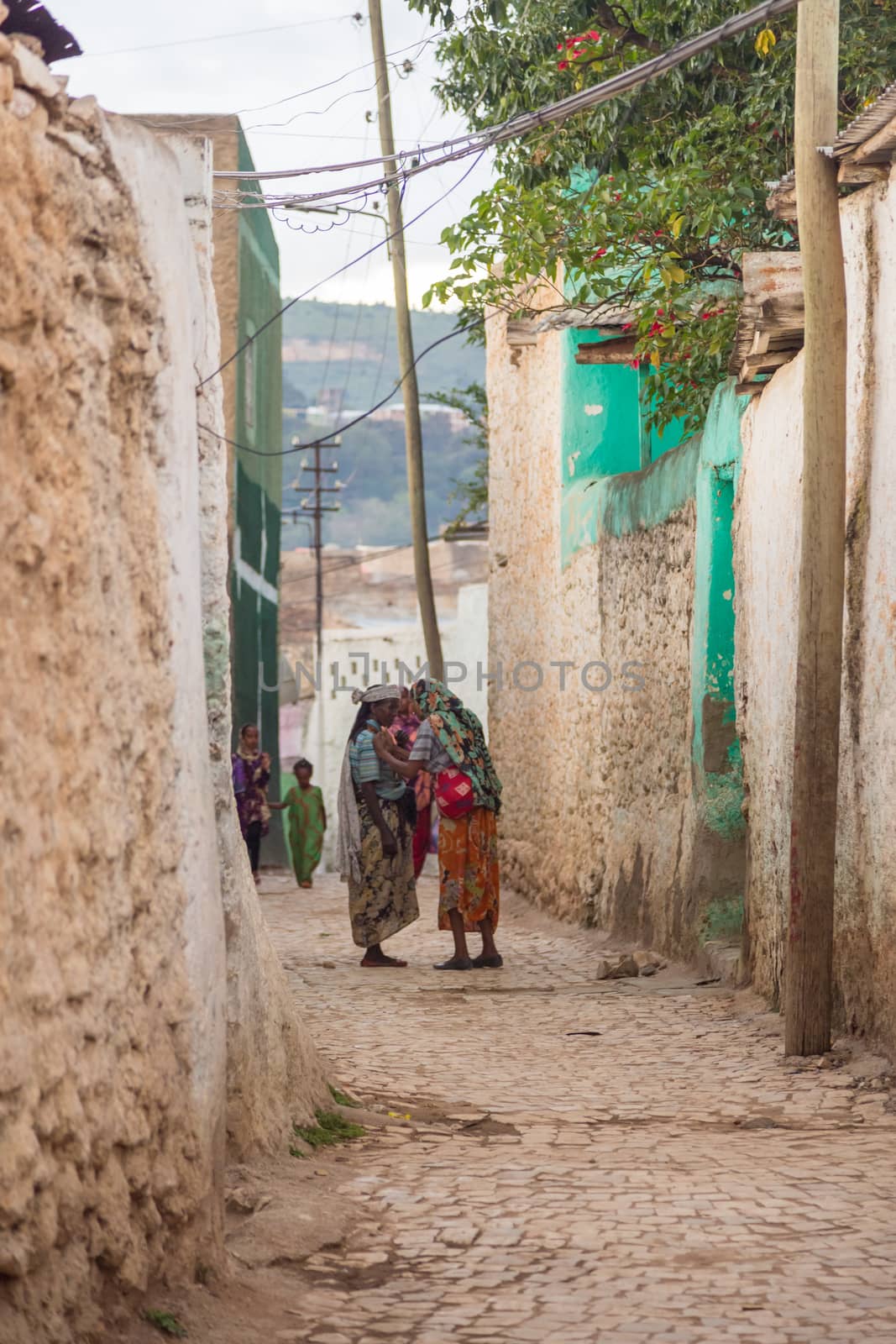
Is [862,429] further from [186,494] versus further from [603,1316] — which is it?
[603,1316]

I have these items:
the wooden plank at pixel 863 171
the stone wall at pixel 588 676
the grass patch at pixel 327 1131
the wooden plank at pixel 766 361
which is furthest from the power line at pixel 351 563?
the grass patch at pixel 327 1131

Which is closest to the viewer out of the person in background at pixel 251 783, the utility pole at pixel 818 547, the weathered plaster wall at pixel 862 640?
the weathered plaster wall at pixel 862 640

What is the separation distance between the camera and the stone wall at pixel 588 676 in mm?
9445

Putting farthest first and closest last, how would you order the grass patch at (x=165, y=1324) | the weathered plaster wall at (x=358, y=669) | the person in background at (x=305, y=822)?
1. the weathered plaster wall at (x=358, y=669)
2. the person in background at (x=305, y=822)
3. the grass patch at (x=165, y=1324)

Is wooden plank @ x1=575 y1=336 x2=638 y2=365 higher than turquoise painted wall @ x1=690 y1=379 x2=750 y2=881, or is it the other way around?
wooden plank @ x1=575 y1=336 x2=638 y2=365

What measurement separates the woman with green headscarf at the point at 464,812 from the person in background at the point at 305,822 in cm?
664

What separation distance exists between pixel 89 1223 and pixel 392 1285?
92cm

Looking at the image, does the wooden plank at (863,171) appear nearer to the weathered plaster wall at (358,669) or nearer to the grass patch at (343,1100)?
the grass patch at (343,1100)

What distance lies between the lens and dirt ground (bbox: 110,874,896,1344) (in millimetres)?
3459

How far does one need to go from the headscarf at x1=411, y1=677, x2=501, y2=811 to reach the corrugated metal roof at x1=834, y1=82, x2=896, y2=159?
384cm

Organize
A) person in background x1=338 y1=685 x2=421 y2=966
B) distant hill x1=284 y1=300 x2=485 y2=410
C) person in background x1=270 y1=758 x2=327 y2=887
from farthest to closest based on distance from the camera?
distant hill x1=284 y1=300 x2=485 y2=410
person in background x1=270 y1=758 x2=327 y2=887
person in background x1=338 y1=685 x2=421 y2=966

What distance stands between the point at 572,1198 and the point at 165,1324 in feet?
4.71

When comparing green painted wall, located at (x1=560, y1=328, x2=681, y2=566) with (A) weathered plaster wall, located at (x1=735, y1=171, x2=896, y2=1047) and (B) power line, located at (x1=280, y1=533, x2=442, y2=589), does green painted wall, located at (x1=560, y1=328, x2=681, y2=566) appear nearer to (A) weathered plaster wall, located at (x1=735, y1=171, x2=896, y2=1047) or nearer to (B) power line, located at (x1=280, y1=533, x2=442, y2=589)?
(A) weathered plaster wall, located at (x1=735, y1=171, x2=896, y2=1047)

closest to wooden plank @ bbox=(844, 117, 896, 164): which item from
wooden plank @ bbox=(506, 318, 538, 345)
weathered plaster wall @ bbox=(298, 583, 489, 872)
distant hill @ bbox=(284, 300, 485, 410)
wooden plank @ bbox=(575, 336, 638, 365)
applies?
wooden plank @ bbox=(575, 336, 638, 365)
